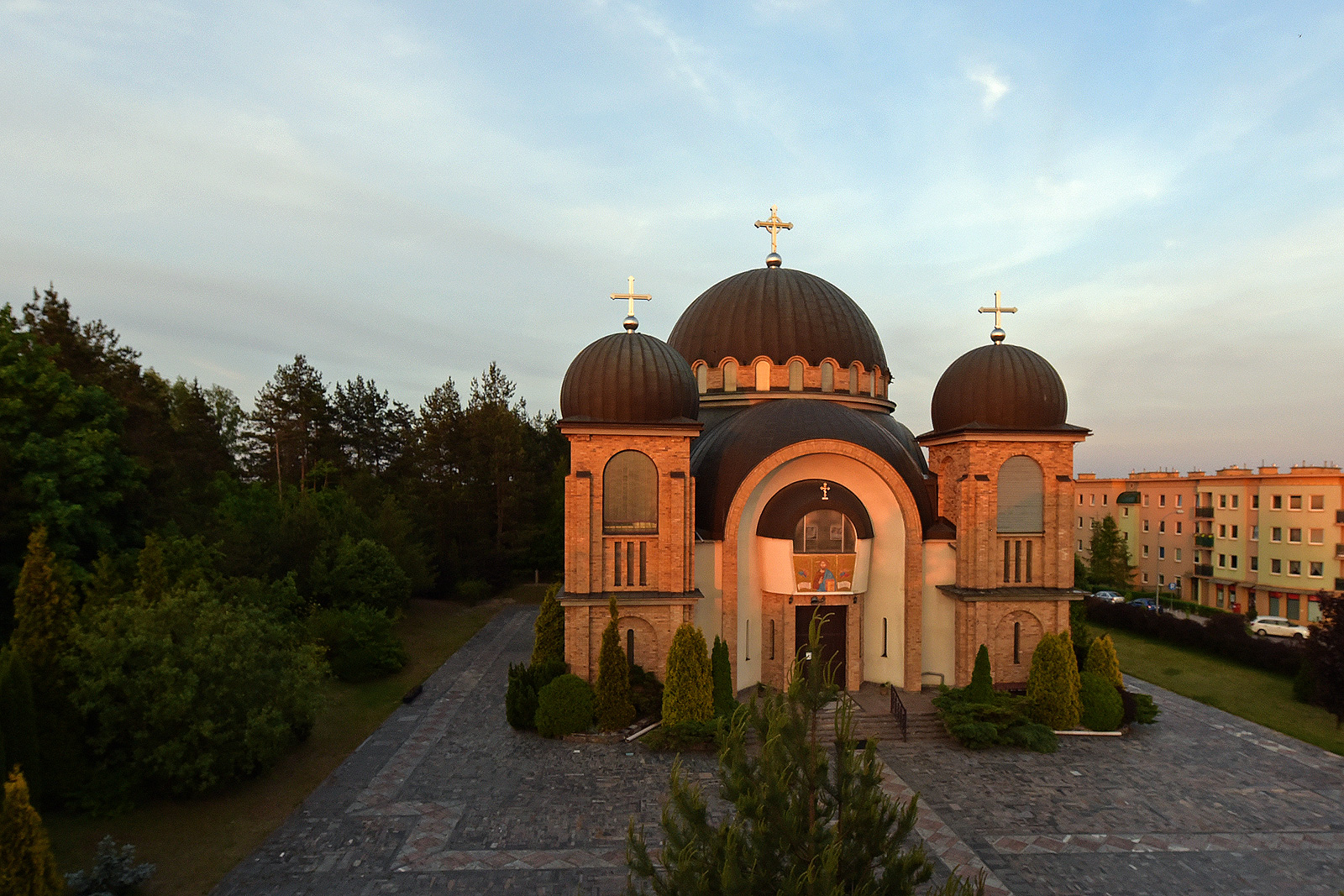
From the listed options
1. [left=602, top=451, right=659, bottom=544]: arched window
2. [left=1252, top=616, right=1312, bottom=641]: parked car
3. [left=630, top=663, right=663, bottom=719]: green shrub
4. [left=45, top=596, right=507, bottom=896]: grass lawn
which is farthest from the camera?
[left=1252, top=616, right=1312, bottom=641]: parked car

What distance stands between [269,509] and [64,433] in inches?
680

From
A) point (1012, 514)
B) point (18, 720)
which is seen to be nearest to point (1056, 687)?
point (1012, 514)

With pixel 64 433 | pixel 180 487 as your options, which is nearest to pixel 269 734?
pixel 64 433

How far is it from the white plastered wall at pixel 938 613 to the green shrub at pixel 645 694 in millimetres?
8099

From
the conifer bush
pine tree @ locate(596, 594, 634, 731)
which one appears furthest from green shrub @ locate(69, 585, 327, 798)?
the conifer bush

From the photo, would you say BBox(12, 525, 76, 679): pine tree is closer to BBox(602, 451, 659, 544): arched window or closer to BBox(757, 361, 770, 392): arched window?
BBox(602, 451, 659, 544): arched window

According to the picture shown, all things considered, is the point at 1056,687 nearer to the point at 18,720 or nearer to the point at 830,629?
the point at 830,629

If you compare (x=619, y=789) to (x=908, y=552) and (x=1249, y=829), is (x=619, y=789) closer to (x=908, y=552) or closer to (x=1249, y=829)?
(x=908, y=552)

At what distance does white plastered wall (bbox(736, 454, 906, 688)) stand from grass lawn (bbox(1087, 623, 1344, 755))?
1017cm

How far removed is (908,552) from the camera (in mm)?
20812

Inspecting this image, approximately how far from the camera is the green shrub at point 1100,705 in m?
Answer: 18.3

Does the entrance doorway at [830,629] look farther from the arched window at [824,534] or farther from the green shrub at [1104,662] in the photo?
the green shrub at [1104,662]

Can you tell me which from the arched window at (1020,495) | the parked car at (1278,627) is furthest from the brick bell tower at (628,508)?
the parked car at (1278,627)

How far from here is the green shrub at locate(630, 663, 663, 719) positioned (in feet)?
60.8
